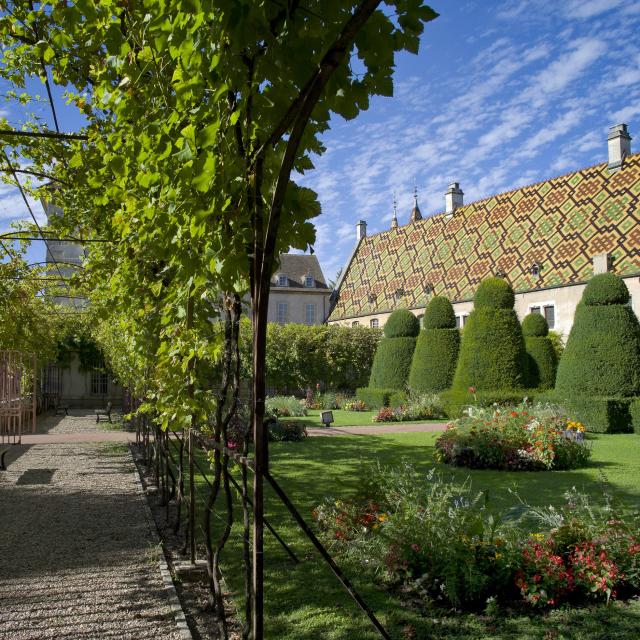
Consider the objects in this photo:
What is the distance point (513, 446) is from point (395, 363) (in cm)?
1546

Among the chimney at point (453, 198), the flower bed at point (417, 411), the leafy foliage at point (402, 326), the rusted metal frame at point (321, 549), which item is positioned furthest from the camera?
the chimney at point (453, 198)

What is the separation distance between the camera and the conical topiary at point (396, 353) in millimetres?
25766

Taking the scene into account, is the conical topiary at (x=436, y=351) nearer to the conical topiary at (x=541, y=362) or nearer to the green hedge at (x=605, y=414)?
the conical topiary at (x=541, y=362)

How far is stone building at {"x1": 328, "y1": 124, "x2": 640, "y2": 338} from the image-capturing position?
86.4 feet

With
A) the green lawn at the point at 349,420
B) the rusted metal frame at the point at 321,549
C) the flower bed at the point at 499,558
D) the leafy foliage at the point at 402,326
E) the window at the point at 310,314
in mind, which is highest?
the window at the point at 310,314

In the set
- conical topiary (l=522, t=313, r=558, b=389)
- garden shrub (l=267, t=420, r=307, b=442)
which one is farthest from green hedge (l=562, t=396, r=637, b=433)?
garden shrub (l=267, t=420, r=307, b=442)

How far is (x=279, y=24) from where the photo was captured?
219 cm

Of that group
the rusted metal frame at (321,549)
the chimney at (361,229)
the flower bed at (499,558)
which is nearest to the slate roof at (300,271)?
the chimney at (361,229)

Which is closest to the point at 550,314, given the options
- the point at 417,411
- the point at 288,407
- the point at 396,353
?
the point at 396,353

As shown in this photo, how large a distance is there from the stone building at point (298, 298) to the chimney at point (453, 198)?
1298 cm

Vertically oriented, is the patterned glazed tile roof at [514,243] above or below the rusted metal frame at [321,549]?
above

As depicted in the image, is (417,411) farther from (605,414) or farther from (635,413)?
(635,413)

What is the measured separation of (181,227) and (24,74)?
5179 mm

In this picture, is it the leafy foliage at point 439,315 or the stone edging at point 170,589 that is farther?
the leafy foliage at point 439,315
